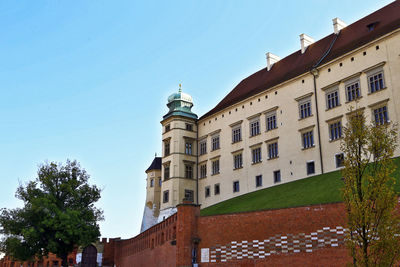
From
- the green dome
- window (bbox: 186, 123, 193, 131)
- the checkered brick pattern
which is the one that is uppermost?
the green dome

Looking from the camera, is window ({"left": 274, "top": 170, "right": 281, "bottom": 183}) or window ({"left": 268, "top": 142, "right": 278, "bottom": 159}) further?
window ({"left": 268, "top": 142, "right": 278, "bottom": 159})

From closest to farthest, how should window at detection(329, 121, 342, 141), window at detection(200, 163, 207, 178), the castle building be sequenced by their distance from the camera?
the castle building
window at detection(329, 121, 342, 141)
window at detection(200, 163, 207, 178)

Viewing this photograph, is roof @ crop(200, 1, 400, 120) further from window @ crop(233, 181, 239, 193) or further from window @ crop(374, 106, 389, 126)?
window @ crop(233, 181, 239, 193)

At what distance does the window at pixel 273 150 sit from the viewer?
35.5 m

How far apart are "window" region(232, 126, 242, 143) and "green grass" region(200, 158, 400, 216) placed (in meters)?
6.33

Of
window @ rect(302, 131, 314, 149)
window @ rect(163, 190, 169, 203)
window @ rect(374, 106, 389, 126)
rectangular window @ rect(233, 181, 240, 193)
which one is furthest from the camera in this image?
window @ rect(163, 190, 169, 203)

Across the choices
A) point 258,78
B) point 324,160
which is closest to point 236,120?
point 258,78

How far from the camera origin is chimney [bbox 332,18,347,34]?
36.4 m

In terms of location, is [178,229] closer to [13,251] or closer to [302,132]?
[302,132]

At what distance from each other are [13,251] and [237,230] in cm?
2065

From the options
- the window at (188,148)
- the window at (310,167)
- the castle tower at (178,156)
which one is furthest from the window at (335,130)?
the window at (188,148)

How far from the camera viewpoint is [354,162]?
1310 cm

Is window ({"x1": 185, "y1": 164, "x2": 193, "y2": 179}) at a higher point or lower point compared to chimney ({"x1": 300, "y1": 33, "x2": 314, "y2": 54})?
lower

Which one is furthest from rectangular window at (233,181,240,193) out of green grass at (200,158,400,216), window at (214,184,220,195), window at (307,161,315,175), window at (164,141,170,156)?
window at (164,141,170,156)
